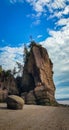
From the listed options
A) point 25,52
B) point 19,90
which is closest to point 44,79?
point 19,90

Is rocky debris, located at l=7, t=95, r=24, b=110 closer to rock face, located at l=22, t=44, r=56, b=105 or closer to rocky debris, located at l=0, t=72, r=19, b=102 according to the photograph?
rock face, located at l=22, t=44, r=56, b=105

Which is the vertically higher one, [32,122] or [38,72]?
[38,72]

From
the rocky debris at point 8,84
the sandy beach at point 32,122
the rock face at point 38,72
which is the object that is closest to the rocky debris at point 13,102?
the sandy beach at point 32,122

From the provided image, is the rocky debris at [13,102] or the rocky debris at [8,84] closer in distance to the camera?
the rocky debris at [13,102]

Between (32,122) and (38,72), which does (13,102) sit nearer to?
(32,122)

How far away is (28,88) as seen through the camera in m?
63.2

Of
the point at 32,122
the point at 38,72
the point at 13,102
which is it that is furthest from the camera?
the point at 38,72

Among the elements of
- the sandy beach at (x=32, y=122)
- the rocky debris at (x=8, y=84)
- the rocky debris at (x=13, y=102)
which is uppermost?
the rocky debris at (x=8, y=84)

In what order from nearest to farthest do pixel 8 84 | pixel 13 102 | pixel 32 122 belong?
1. pixel 32 122
2. pixel 13 102
3. pixel 8 84

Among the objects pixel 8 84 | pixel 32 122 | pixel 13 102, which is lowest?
pixel 32 122

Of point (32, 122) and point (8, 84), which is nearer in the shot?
point (32, 122)

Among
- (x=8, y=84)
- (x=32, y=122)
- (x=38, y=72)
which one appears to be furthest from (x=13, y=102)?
(x=8, y=84)

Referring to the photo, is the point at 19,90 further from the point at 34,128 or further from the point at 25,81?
the point at 34,128

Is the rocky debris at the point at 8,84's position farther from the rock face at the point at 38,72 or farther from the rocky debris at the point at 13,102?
the rocky debris at the point at 13,102
